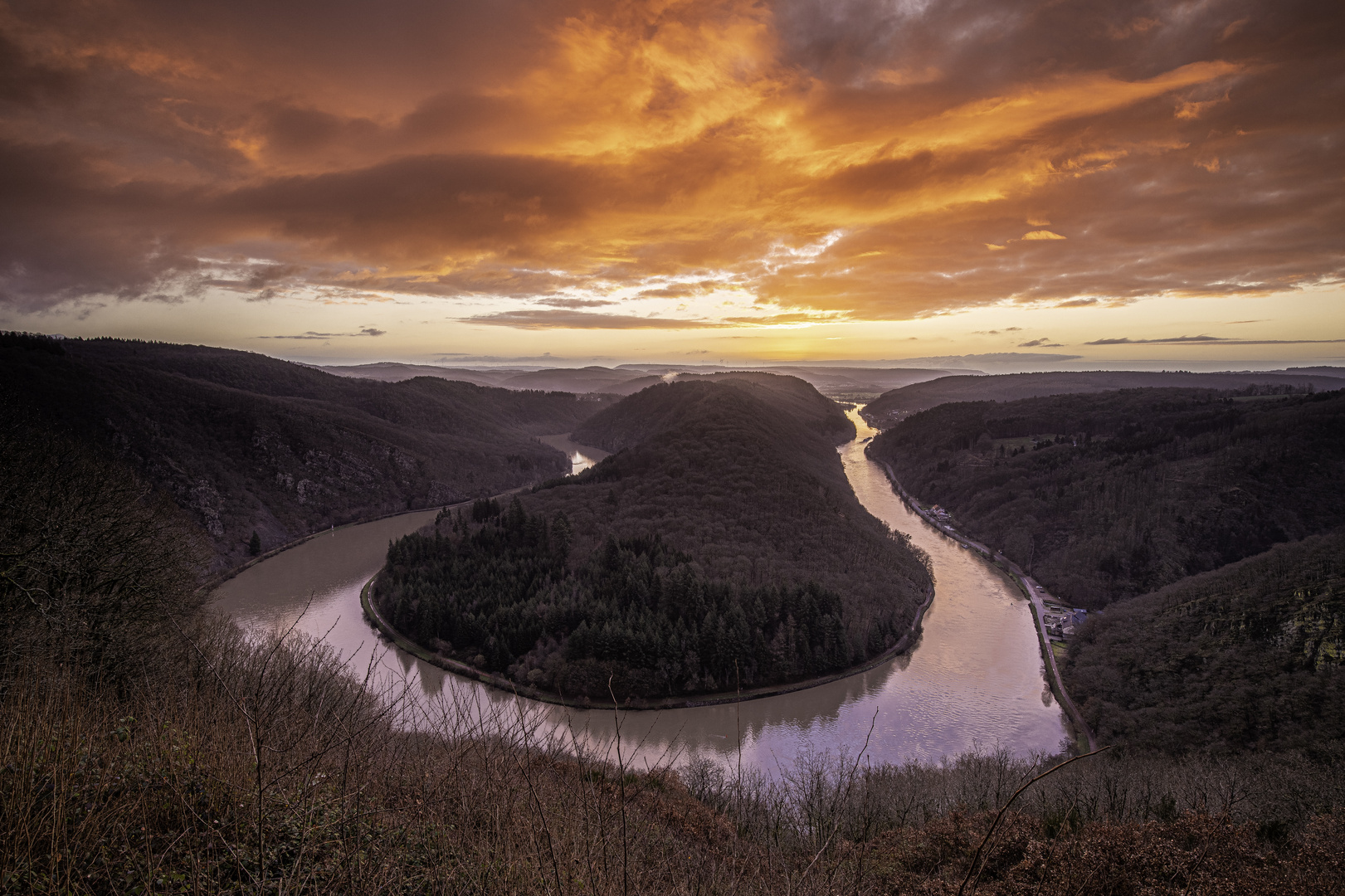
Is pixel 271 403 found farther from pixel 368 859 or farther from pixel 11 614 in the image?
pixel 368 859


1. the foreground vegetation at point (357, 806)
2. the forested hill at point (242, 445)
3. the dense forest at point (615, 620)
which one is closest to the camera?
the foreground vegetation at point (357, 806)

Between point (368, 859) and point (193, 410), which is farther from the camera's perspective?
point (193, 410)

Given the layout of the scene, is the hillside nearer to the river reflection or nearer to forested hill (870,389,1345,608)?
forested hill (870,389,1345,608)

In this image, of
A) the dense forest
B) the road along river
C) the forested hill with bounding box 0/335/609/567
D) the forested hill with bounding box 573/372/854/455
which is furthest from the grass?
the forested hill with bounding box 573/372/854/455

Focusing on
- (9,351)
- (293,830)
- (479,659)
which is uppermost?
(9,351)

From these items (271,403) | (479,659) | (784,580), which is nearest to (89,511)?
(479,659)

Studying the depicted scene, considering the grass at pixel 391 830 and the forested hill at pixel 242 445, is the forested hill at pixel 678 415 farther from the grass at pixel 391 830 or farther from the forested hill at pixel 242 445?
the grass at pixel 391 830

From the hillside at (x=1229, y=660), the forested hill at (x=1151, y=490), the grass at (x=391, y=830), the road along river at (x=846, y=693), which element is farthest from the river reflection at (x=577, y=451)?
the grass at (x=391, y=830)
